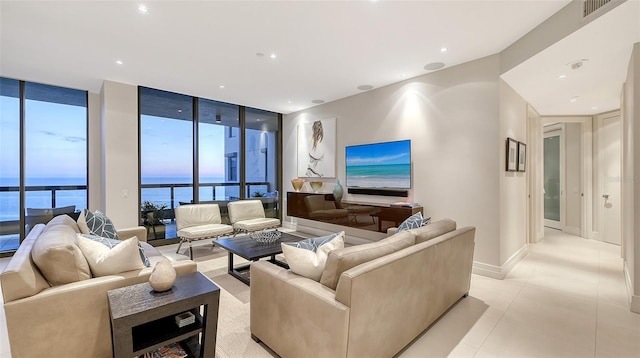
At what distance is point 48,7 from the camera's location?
2539 mm

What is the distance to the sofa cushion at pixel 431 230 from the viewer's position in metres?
2.30

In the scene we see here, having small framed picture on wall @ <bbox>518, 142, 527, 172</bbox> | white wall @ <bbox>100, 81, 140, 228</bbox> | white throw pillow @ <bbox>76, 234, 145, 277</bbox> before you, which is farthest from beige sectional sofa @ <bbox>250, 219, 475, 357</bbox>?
white wall @ <bbox>100, 81, 140, 228</bbox>

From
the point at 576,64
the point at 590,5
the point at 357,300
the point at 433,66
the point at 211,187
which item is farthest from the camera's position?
the point at 211,187

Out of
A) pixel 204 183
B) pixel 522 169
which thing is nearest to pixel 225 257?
pixel 204 183

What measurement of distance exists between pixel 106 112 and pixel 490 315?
589 centimetres

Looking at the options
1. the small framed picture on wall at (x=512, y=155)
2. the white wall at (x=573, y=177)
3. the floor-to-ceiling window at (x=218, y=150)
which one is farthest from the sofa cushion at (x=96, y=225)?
the white wall at (x=573, y=177)

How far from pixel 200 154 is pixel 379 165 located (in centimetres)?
360

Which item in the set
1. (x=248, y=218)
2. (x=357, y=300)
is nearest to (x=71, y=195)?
(x=248, y=218)

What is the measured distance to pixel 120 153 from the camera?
180 inches

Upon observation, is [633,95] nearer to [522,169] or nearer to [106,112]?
[522,169]

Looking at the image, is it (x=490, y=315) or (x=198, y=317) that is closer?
(x=198, y=317)

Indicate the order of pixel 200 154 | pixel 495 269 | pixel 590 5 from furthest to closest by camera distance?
pixel 200 154, pixel 495 269, pixel 590 5

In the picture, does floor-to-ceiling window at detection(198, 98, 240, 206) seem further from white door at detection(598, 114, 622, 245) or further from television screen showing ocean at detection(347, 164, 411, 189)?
white door at detection(598, 114, 622, 245)

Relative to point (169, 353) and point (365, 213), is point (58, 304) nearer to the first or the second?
point (169, 353)
